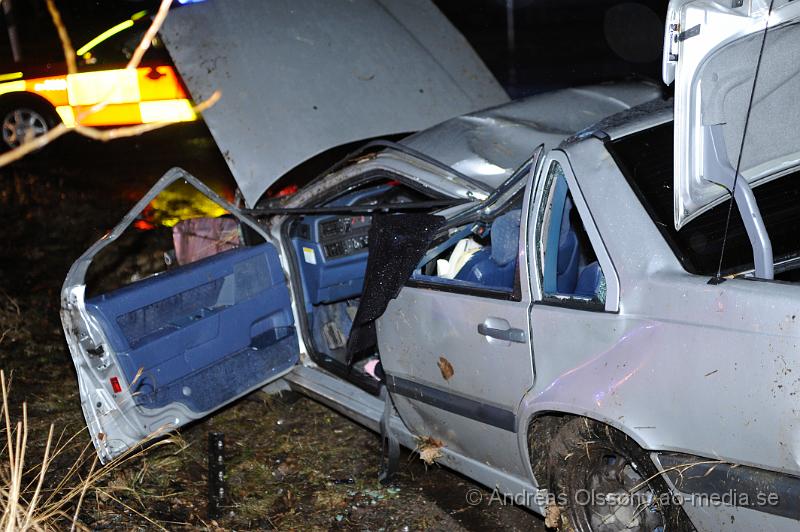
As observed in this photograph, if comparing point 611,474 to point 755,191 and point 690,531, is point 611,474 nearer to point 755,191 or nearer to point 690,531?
point 690,531

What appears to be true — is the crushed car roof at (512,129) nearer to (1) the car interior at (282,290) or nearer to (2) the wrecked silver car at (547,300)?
(2) the wrecked silver car at (547,300)

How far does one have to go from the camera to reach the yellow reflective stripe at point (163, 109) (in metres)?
7.89

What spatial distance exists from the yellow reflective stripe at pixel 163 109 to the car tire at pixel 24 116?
1.52m

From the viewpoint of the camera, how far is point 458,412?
3.49m

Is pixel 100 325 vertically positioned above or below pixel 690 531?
above

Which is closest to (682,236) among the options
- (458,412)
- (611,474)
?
(611,474)

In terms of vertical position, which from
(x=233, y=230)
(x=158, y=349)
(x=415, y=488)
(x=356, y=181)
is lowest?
(x=415, y=488)

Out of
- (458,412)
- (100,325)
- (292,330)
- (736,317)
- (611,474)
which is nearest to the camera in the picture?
(736,317)

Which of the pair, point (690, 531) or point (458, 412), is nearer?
point (690, 531)

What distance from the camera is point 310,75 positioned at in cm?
513

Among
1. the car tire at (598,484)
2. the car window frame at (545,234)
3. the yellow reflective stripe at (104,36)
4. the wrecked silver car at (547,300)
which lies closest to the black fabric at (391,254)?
the wrecked silver car at (547,300)

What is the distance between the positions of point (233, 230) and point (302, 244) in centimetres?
39

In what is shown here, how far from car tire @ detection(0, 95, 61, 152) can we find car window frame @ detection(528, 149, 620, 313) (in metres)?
7.05

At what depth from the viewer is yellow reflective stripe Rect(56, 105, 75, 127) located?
8568 millimetres
